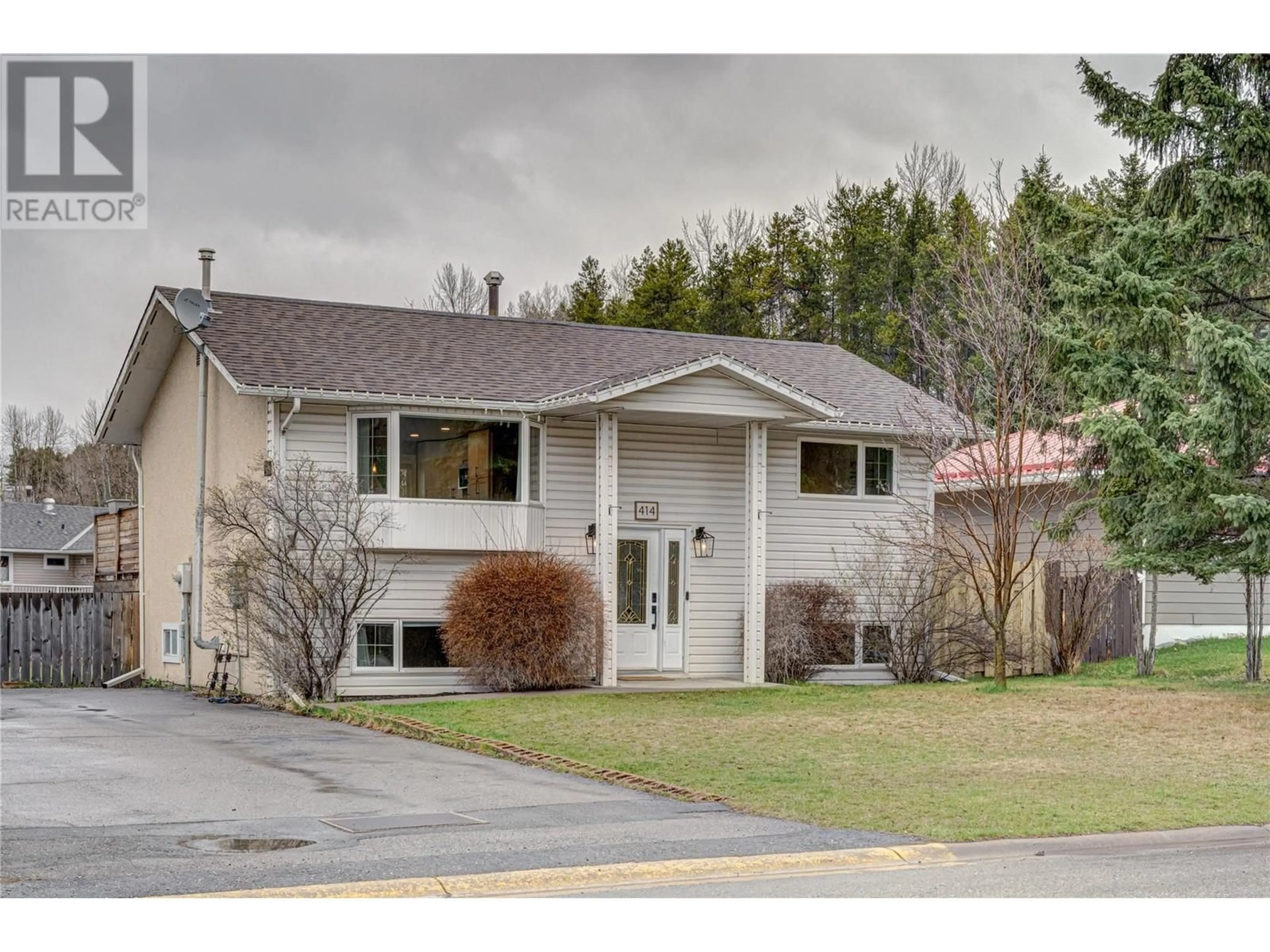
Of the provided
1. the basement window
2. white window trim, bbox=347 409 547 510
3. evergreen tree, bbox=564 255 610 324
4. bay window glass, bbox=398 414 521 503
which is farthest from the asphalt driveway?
evergreen tree, bbox=564 255 610 324

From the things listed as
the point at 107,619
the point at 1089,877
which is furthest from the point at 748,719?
the point at 107,619

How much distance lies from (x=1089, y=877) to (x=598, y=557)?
43.2 feet

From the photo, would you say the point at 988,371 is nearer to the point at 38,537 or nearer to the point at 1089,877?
the point at 1089,877

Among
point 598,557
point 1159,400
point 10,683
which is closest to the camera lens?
point 1159,400

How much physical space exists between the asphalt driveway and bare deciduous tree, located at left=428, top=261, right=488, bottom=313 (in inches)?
1405

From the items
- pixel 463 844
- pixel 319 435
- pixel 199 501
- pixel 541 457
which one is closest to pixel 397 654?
pixel 319 435

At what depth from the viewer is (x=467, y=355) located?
74.9ft

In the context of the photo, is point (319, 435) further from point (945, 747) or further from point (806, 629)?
point (945, 747)

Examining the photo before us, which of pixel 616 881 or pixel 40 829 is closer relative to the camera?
pixel 616 881

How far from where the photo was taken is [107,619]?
2636cm

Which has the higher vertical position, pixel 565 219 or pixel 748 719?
pixel 565 219

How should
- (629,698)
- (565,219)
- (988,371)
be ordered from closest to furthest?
(629,698) → (988,371) → (565,219)

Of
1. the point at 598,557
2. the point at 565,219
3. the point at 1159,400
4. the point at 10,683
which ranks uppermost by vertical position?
the point at 565,219

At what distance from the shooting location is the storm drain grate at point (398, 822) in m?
9.62
